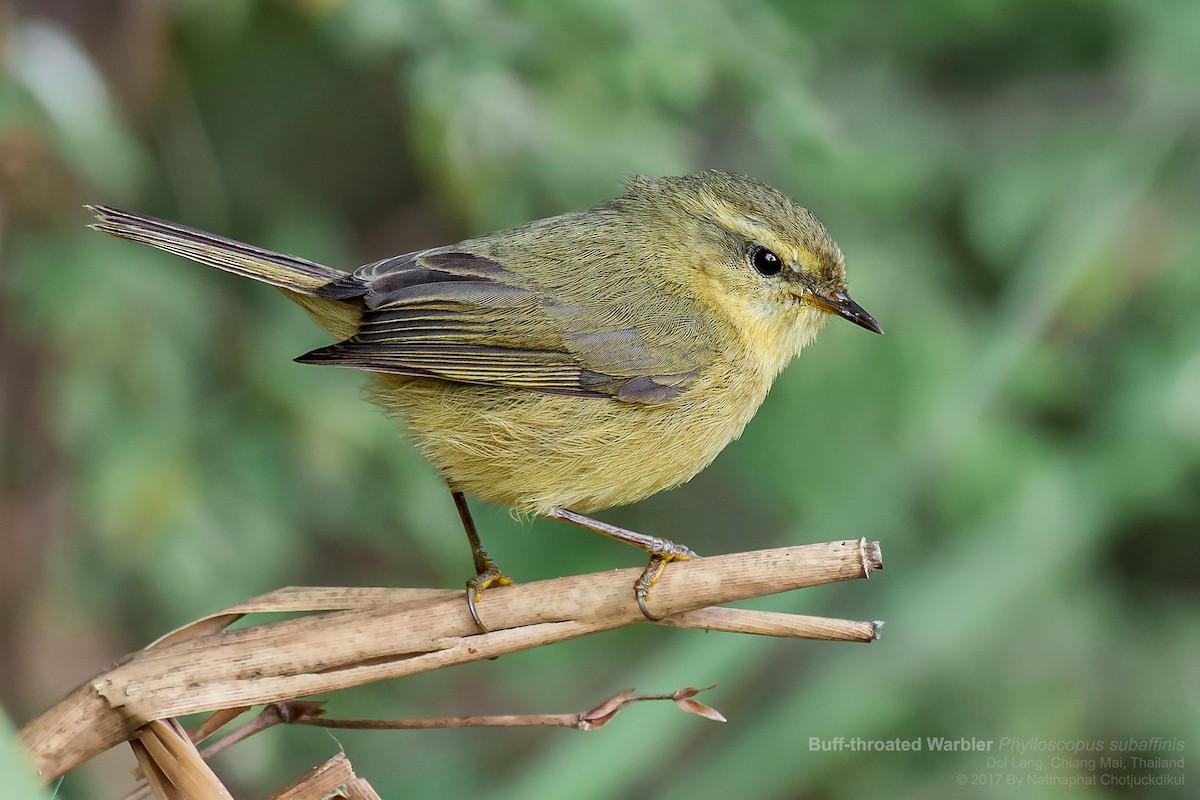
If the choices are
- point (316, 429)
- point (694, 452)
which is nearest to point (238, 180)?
point (316, 429)

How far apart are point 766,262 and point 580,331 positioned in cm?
48

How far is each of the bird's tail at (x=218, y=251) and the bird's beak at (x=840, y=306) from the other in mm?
1078

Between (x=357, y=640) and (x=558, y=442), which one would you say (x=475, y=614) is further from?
(x=558, y=442)

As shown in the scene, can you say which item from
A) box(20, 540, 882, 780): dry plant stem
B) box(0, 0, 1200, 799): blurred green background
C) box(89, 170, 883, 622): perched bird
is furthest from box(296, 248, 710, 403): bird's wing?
box(20, 540, 882, 780): dry plant stem

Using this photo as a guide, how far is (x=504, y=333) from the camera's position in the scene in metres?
2.82

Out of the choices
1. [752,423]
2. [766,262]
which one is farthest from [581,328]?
[752,423]

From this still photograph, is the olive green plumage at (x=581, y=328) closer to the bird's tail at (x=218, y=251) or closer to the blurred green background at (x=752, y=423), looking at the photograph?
the bird's tail at (x=218, y=251)

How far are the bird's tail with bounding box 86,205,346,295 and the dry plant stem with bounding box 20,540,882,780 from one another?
3.00ft

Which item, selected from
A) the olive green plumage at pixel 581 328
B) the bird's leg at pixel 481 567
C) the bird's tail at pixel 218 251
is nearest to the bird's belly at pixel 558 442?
the olive green plumage at pixel 581 328

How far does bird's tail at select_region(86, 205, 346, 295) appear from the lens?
101 inches

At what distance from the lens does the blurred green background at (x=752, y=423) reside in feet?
11.0

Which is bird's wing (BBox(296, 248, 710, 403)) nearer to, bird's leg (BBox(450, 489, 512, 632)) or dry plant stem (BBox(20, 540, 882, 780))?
bird's leg (BBox(450, 489, 512, 632))

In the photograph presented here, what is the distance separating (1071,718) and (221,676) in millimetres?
3215

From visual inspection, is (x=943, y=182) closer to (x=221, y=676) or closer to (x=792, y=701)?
(x=792, y=701)
